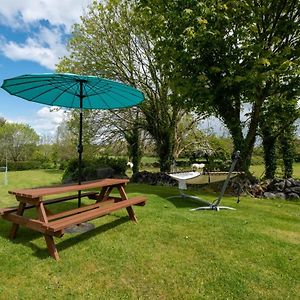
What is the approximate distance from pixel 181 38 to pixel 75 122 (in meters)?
11.5

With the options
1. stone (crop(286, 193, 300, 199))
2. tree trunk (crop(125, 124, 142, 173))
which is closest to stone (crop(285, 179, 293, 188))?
stone (crop(286, 193, 300, 199))

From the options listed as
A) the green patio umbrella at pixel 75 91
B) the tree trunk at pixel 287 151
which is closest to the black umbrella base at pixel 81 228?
the green patio umbrella at pixel 75 91

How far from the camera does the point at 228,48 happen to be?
941 cm

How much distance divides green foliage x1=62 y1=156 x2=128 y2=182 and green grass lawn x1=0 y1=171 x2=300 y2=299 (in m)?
9.24

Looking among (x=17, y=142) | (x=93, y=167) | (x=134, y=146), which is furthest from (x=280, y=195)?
(x=17, y=142)

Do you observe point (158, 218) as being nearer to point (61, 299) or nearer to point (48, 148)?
point (61, 299)

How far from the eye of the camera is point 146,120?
16.5 metres

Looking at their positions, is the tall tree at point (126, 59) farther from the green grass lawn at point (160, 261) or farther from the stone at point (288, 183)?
the green grass lawn at point (160, 261)

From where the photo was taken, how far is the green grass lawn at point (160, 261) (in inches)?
125

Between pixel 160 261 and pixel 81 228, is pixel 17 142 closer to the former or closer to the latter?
pixel 81 228

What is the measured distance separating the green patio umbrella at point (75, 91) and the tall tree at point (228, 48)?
3.65 m

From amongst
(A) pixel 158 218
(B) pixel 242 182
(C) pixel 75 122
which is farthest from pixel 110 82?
(C) pixel 75 122

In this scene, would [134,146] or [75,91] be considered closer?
[75,91]

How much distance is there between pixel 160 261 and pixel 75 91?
4010 millimetres
